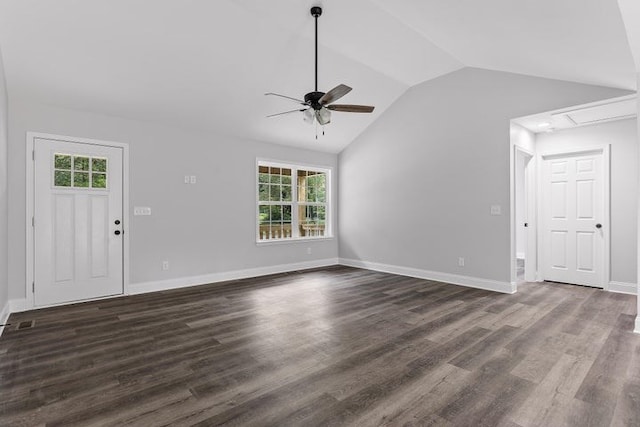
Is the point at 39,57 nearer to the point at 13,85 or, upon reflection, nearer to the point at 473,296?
the point at 13,85

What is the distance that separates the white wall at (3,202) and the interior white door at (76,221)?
0.31m

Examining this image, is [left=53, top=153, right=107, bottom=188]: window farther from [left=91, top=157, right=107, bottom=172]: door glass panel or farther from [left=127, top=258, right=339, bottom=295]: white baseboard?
[left=127, top=258, right=339, bottom=295]: white baseboard

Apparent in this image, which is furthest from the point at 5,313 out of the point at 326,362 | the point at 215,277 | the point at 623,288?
the point at 623,288

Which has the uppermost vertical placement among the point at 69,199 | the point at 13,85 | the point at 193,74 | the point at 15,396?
the point at 193,74

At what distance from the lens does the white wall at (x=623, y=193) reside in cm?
455

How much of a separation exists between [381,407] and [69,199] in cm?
456

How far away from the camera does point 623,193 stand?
4625 mm

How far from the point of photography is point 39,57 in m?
3.51

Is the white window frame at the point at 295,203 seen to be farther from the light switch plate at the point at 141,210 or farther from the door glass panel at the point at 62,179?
the door glass panel at the point at 62,179

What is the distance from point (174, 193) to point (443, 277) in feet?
14.8

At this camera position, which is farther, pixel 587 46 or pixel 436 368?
pixel 587 46

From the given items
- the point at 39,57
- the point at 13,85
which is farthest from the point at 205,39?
the point at 13,85

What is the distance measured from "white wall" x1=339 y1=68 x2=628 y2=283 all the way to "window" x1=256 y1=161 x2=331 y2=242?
0.71 metres

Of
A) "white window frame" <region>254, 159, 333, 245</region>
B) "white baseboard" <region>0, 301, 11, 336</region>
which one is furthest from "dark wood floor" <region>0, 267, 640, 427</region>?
"white window frame" <region>254, 159, 333, 245</region>
